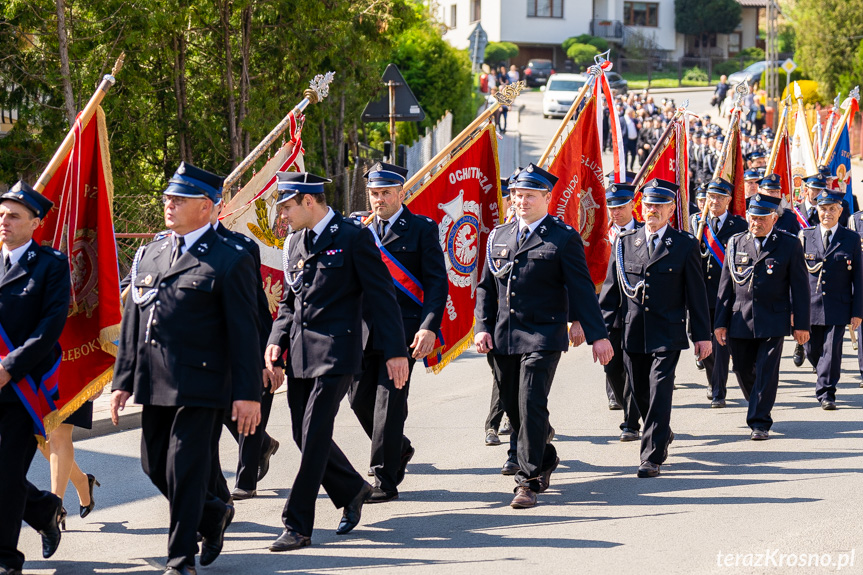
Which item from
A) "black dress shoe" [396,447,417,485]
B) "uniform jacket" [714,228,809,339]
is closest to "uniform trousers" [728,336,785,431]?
"uniform jacket" [714,228,809,339]

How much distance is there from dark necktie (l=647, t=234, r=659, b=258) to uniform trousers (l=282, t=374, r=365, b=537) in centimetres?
291

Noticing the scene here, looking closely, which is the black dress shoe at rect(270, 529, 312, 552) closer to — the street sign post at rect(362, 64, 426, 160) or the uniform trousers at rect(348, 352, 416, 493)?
the uniform trousers at rect(348, 352, 416, 493)

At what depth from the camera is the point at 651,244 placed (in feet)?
28.4

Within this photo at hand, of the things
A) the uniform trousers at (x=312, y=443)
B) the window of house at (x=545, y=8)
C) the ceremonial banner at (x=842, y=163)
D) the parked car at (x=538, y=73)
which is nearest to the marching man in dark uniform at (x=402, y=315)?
the uniform trousers at (x=312, y=443)

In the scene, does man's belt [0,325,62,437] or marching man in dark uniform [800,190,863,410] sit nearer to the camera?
man's belt [0,325,62,437]

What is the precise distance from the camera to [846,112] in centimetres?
1644

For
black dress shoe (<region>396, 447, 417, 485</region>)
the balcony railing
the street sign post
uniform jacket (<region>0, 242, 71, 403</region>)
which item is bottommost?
black dress shoe (<region>396, 447, 417, 485</region>)

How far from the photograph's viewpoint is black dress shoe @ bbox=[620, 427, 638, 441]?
30.2 feet

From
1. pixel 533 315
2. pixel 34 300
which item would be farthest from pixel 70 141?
pixel 533 315

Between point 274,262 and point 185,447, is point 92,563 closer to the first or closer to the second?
point 185,447

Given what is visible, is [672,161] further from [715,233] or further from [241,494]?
[241,494]

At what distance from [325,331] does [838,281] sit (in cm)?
620

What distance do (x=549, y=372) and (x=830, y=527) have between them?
183 centimetres
